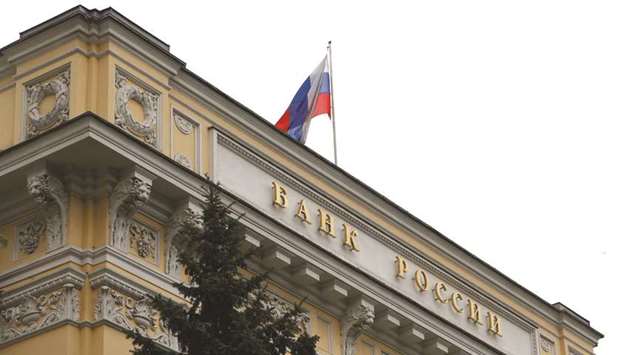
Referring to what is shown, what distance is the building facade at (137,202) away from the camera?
28.4m

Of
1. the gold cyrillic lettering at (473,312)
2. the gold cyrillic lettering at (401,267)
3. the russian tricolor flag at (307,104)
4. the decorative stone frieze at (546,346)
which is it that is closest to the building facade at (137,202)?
the gold cyrillic lettering at (401,267)

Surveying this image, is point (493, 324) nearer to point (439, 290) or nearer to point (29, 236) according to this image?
point (439, 290)

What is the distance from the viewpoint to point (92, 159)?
94.6ft

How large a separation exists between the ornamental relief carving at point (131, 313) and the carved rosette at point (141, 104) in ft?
9.69

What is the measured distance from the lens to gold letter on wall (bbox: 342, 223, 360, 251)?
1348 inches

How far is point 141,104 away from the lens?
30203 millimetres

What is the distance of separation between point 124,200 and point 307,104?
30.9 feet

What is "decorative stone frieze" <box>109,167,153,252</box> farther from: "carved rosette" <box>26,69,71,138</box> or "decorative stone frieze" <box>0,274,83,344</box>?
"carved rosette" <box>26,69,71,138</box>

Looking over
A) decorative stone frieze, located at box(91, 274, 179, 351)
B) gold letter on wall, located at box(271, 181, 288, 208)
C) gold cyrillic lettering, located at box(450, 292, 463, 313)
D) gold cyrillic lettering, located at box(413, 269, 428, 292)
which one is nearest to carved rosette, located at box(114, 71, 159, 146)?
decorative stone frieze, located at box(91, 274, 179, 351)

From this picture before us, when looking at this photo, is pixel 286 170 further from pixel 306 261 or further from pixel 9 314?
pixel 9 314

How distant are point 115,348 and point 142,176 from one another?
3.02 meters

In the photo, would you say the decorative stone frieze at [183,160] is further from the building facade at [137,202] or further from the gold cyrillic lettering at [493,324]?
the gold cyrillic lettering at [493,324]

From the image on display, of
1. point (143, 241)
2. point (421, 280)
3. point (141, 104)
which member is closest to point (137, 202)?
point (143, 241)

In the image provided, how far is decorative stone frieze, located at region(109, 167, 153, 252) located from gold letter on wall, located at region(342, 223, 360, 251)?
622cm
